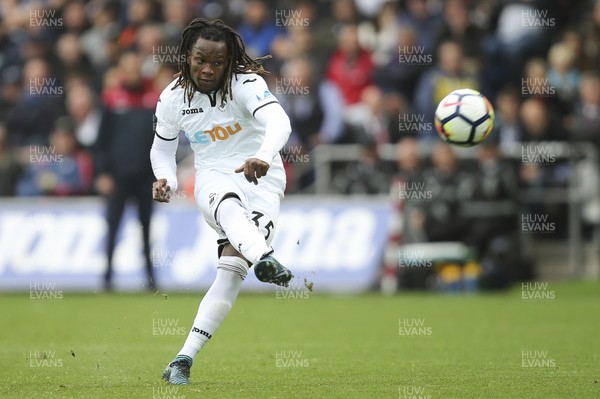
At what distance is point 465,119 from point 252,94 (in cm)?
229

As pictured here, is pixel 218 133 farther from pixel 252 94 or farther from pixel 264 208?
pixel 264 208

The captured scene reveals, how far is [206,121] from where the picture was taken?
8.40 meters

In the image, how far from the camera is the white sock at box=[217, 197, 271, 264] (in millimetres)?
7672

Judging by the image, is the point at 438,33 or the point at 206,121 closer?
the point at 206,121

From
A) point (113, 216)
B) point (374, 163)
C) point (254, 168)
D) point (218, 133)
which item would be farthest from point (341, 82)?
point (254, 168)

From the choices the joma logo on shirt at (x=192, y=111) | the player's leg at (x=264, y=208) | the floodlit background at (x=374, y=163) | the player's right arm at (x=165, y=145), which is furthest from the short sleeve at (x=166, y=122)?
the floodlit background at (x=374, y=163)

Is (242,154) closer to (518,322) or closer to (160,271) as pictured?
(518,322)

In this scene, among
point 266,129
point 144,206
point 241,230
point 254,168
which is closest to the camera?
point 254,168

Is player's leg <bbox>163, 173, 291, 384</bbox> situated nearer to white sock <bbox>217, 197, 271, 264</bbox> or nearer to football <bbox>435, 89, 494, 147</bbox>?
white sock <bbox>217, 197, 271, 264</bbox>

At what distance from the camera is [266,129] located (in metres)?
8.10

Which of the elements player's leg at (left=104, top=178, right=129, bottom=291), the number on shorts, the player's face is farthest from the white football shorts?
player's leg at (left=104, top=178, right=129, bottom=291)

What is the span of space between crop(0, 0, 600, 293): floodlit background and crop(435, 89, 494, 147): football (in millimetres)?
7271

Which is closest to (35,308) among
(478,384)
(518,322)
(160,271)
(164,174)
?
(160,271)

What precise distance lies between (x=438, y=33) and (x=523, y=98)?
5.85 ft
